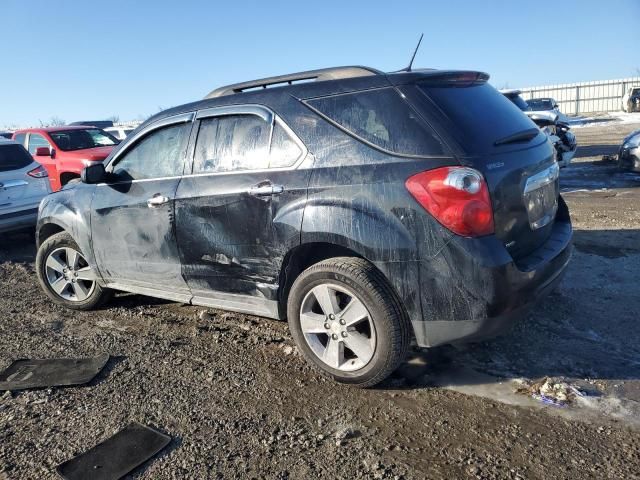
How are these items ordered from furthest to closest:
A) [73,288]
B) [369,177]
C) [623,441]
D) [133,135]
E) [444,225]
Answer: [73,288], [133,135], [369,177], [444,225], [623,441]

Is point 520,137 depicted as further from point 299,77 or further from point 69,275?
point 69,275

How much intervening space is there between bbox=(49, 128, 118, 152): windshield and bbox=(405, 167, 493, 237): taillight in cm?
945

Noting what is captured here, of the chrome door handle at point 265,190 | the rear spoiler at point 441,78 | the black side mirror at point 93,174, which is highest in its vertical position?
the rear spoiler at point 441,78

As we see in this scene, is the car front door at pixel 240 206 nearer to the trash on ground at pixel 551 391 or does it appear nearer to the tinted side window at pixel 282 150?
the tinted side window at pixel 282 150

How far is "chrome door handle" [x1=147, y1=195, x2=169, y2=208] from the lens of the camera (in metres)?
3.88

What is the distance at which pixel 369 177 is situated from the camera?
115 inches

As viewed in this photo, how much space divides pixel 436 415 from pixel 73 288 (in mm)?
3731

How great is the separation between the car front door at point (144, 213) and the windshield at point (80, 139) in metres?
6.81

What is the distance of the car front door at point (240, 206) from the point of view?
326cm

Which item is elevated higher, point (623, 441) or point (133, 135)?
point (133, 135)

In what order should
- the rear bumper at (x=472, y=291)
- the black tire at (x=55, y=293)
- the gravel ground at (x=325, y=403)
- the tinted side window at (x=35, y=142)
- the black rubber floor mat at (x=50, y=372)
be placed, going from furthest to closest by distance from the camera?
the tinted side window at (x=35, y=142), the black tire at (x=55, y=293), the black rubber floor mat at (x=50, y=372), the rear bumper at (x=472, y=291), the gravel ground at (x=325, y=403)

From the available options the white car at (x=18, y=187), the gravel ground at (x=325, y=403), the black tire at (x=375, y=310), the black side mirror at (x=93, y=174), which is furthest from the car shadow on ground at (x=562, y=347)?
the white car at (x=18, y=187)

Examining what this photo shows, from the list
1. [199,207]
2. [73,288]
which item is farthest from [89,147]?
[199,207]

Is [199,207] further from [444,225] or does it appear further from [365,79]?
[444,225]
